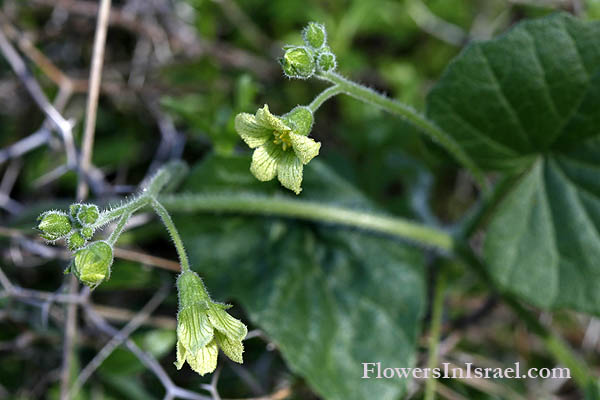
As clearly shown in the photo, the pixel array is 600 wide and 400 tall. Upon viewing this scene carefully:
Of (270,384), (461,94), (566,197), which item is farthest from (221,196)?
(566,197)

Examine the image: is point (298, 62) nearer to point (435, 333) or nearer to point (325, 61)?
point (325, 61)

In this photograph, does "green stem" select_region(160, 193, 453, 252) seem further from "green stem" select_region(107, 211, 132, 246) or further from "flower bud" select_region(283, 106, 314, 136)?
"flower bud" select_region(283, 106, 314, 136)

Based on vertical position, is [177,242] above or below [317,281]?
below

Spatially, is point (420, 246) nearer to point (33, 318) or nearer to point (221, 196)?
point (221, 196)

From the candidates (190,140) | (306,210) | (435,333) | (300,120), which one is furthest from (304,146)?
(190,140)

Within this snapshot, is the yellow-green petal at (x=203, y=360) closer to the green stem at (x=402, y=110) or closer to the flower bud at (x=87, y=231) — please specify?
the flower bud at (x=87, y=231)

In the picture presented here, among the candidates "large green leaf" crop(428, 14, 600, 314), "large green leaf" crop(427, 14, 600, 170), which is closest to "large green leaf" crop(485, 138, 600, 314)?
"large green leaf" crop(428, 14, 600, 314)
